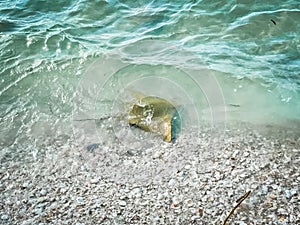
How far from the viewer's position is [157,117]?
7.31 meters

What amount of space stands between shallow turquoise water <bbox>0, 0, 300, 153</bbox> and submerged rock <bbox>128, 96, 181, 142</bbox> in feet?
1.41

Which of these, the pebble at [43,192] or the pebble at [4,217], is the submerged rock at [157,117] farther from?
the pebble at [4,217]

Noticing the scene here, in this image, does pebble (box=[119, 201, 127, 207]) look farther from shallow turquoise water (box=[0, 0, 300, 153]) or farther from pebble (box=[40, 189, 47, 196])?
shallow turquoise water (box=[0, 0, 300, 153])

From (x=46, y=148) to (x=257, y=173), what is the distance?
355 centimetres

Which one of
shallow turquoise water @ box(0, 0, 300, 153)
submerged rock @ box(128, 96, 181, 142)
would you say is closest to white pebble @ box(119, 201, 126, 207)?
submerged rock @ box(128, 96, 181, 142)

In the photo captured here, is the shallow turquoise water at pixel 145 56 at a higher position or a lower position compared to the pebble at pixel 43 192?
higher

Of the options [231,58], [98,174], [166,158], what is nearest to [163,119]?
[166,158]

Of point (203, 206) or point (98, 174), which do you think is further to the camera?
point (98, 174)

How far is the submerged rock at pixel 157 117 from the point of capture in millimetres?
7037

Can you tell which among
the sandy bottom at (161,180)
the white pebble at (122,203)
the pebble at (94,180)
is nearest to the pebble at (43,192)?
the sandy bottom at (161,180)

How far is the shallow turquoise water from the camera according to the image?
764 cm

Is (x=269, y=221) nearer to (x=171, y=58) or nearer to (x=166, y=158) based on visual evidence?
(x=166, y=158)

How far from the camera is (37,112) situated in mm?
7859

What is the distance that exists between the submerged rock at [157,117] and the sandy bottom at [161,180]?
0.69 feet
